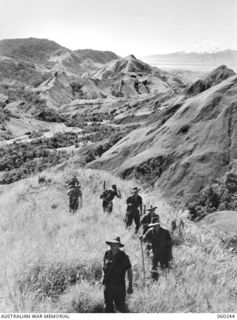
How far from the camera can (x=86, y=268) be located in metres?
5.69

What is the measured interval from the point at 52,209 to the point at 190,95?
10.1 metres

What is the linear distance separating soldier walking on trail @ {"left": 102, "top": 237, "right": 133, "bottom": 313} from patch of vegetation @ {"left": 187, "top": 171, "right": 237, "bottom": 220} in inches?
223

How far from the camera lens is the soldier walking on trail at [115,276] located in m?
4.84

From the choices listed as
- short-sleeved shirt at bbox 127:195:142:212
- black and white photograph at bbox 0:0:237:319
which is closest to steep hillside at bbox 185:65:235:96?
black and white photograph at bbox 0:0:237:319

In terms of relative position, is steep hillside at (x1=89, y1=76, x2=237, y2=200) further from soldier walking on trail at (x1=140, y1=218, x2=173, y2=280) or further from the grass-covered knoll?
soldier walking on trail at (x1=140, y1=218, x2=173, y2=280)

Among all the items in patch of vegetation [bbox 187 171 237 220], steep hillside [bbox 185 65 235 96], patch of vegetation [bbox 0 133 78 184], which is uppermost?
steep hillside [bbox 185 65 235 96]

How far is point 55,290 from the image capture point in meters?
5.34

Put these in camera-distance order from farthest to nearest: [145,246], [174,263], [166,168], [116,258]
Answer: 1. [166,168]
2. [145,246]
3. [174,263]
4. [116,258]

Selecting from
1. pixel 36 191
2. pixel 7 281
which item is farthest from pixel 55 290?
pixel 36 191

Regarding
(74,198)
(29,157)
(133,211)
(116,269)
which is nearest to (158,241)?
(116,269)

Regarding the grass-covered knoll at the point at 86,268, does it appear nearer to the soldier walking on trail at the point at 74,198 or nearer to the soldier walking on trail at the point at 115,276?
the soldier walking on trail at the point at 115,276

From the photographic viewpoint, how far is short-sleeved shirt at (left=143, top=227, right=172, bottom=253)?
5711 mm

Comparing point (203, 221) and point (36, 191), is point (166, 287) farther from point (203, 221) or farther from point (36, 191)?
point (36, 191)

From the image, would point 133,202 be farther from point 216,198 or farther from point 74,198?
point 216,198
